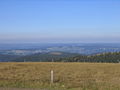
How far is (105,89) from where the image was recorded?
17.2 meters

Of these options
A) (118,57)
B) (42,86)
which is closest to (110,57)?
(118,57)

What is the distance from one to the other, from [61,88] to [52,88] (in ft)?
1.96

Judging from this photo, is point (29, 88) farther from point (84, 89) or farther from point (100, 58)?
point (100, 58)

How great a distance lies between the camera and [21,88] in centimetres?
1745

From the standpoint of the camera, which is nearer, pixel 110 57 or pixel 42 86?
pixel 42 86

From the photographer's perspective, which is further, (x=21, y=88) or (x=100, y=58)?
(x=100, y=58)

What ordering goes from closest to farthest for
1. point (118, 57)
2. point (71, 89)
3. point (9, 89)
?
1. point (9, 89)
2. point (71, 89)
3. point (118, 57)

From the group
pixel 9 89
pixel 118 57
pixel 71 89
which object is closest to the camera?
pixel 9 89

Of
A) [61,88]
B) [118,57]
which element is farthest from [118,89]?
[118,57]

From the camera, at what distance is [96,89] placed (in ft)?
56.8

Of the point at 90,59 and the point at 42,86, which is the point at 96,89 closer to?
the point at 42,86

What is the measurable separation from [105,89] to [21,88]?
5.41 m

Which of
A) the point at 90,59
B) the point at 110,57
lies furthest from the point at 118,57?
the point at 90,59

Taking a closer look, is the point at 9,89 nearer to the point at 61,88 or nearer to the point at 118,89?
the point at 61,88
